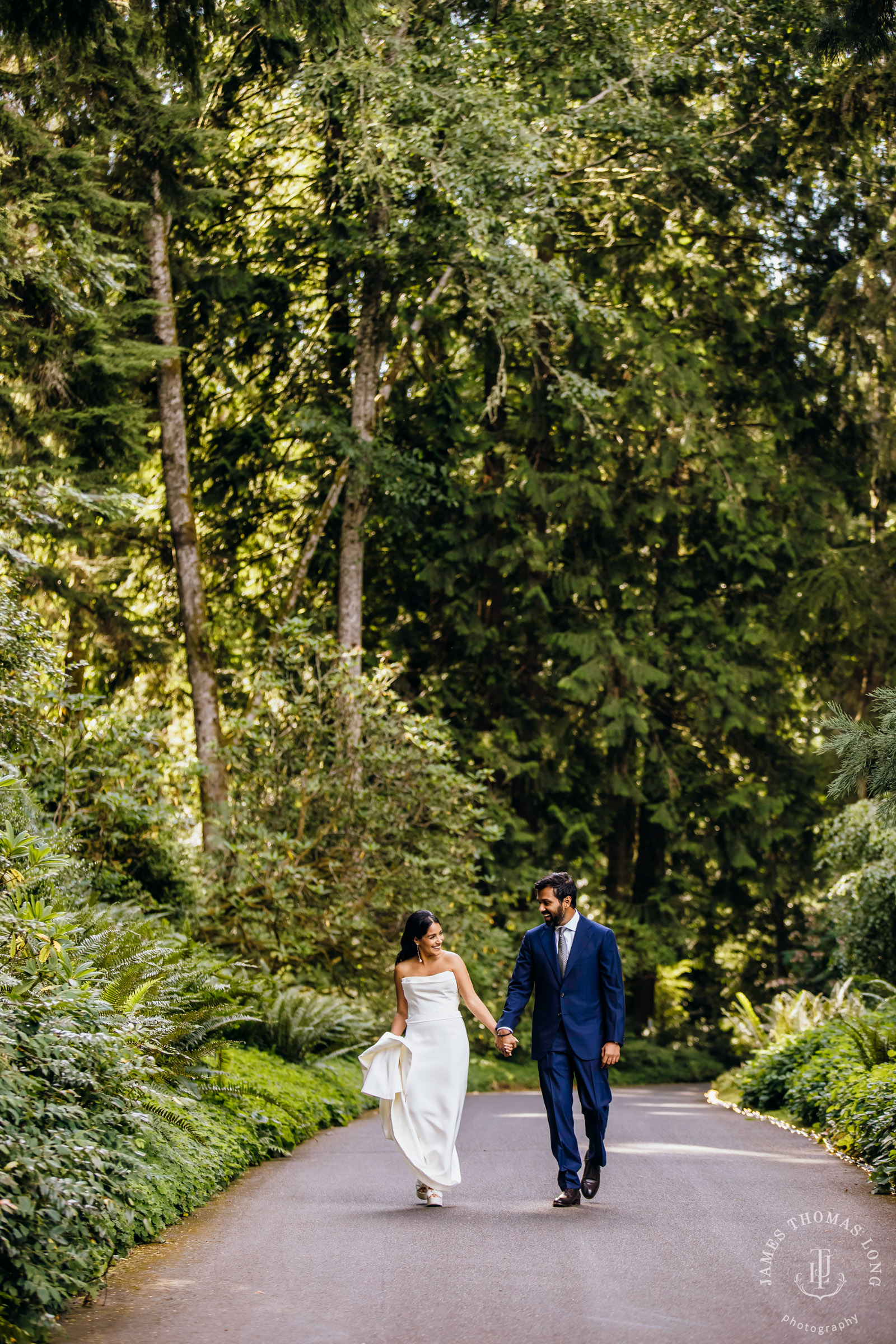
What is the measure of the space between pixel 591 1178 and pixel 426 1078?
45.1 inches

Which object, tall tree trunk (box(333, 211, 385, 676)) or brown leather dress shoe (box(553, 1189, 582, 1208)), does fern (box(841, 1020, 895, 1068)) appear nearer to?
brown leather dress shoe (box(553, 1189, 582, 1208))

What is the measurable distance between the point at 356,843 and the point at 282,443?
1121 cm

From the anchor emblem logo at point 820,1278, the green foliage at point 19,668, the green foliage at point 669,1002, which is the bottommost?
the green foliage at point 669,1002

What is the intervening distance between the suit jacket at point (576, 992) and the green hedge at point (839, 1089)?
1.91 meters

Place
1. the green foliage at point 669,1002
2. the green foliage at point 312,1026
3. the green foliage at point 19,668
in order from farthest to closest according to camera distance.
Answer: the green foliage at point 669,1002
the green foliage at point 312,1026
the green foliage at point 19,668

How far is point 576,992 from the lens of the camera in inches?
313

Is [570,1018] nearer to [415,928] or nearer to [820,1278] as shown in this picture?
[415,928]

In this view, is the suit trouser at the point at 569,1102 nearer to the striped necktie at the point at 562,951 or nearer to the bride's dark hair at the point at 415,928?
the striped necktie at the point at 562,951

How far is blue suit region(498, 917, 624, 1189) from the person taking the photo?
25.3 feet

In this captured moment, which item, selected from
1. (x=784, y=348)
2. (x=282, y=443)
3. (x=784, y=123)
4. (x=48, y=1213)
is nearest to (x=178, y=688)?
(x=282, y=443)

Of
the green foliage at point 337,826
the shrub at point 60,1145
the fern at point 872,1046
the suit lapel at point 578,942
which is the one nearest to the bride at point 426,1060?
the suit lapel at point 578,942

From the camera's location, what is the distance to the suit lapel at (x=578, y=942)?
798cm

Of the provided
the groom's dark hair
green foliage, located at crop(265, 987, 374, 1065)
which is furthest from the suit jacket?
green foliage, located at crop(265, 987, 374, 1065)

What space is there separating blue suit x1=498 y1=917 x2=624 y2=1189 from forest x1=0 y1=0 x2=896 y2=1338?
160 inches
